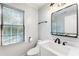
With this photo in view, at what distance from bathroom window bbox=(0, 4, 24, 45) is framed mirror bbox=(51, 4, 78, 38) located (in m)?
0.99

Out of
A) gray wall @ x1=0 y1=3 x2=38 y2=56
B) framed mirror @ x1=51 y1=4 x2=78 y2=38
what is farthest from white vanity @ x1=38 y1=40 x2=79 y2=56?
gray wall @ x1=0 y1=3 x2=38 y2=56

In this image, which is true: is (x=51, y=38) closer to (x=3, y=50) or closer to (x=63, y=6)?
(x=63, y=6)

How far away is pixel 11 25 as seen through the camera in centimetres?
203

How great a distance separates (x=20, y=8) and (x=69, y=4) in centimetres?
143

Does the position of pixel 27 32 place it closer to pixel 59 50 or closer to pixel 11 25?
pixel 11 25

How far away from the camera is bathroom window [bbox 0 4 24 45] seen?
6.01ft

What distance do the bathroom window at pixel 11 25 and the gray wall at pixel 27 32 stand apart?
Answer: 0.14 meters

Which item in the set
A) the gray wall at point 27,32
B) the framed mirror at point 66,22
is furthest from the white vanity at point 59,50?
the gray wall at point 27,32

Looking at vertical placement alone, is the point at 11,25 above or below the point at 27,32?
above

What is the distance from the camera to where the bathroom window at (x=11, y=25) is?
6.01 ft

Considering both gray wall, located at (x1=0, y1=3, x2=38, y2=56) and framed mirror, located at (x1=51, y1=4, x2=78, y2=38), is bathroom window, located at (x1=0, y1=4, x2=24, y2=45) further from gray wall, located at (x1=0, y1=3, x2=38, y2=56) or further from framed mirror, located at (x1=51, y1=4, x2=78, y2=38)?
framed mirror, located at (x1=51, y1=4, x2=78, y2=38)

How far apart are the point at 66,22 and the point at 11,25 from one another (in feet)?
4.80

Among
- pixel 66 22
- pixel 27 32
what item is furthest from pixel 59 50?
pixel 27 32

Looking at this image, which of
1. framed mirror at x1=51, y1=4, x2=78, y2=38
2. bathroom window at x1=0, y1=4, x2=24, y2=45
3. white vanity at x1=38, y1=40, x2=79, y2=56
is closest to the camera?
white vanity at x1=38, y1=40, x2=79, y2=56
